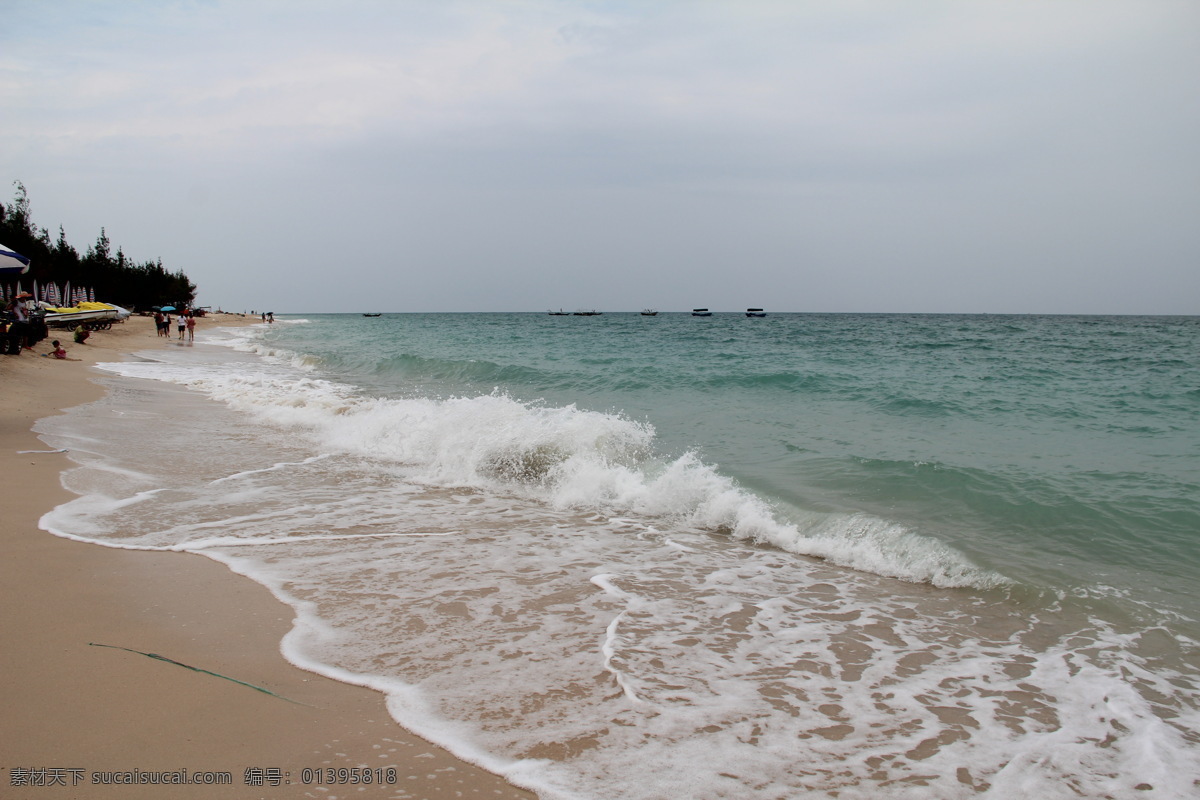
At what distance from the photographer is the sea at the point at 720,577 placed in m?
3.09

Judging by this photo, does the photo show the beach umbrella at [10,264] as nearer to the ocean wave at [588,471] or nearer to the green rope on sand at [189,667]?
the ocean wave at [588,471]

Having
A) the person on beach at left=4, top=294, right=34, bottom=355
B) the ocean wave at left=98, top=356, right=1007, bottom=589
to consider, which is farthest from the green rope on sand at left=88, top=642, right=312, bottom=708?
the person on beach at left=4, top=294, right=34, bottom=355

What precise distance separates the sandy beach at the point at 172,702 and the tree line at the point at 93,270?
35643 mm

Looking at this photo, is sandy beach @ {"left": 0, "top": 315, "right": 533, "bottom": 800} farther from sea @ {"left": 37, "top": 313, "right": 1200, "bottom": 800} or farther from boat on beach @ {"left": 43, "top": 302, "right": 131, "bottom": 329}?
→ boat on beach @ {"left": 43, "top": 302, "right": 131, "bottom": 329}

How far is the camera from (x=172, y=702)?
307 cm

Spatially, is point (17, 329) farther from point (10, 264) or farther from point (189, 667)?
point (189, 667)

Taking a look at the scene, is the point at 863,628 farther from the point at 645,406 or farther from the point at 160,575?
the point at 645,406

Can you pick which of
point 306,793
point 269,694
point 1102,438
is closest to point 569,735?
point 306,793

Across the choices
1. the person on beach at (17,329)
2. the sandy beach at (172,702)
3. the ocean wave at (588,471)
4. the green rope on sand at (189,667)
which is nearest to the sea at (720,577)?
the ocean wave at (588,471)

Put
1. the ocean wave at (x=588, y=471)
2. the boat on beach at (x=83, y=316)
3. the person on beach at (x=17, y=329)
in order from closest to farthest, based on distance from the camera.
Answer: the ocean wave at (x=588, y=471)
the person on beach at (x=17, y=329)
the boat on beach at (x=83, y=316)

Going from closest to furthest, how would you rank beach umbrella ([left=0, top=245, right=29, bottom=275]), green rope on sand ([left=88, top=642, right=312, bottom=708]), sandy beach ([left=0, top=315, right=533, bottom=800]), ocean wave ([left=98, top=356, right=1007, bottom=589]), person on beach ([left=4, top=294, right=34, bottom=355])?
sandy beach ([left=0, top=315, right=533, bottom=800])
green rope on sand ([left=88, top=642, right=312, bottom=708])
ocean wave ([left=98, top=356, right=1007, bottom=589])
beach umbrella ([left=0, top=245, right=29, bottom=275])
person on beach ([left=4, top=294, right=34, bottom=355])

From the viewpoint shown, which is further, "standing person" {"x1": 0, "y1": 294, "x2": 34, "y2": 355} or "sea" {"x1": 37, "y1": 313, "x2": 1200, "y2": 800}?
"standing person" {"x1": 0, "y1": 294, "x2": 34, "y2": 355}

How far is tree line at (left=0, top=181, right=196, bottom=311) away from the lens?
44.8 m

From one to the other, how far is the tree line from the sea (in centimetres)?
3309
